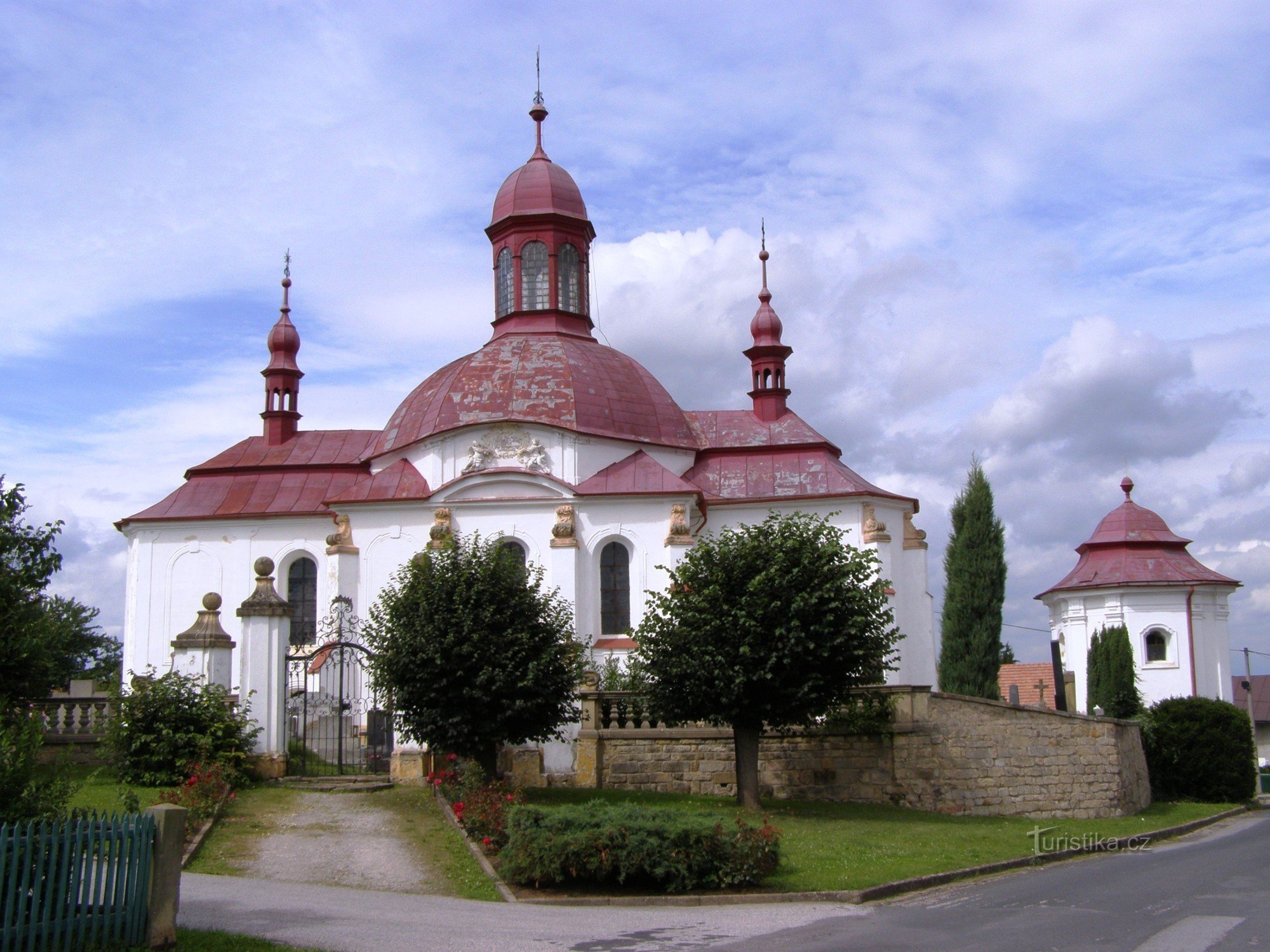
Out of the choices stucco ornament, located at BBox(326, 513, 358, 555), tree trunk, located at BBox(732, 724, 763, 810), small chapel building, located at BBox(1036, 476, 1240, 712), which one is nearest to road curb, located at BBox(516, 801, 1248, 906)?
tree trunk, located at BBox(732, 724, 763, 810)

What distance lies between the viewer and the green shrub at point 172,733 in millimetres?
20688

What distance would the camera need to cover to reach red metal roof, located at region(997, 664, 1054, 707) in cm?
4806

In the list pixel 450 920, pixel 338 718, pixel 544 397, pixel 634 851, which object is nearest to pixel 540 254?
pixel 544 397

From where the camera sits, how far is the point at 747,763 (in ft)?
71.9

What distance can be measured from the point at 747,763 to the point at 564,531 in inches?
385

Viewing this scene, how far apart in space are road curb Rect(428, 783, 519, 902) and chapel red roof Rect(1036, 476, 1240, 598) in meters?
32.7

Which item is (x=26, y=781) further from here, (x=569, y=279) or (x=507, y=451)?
(x=569, y=279)

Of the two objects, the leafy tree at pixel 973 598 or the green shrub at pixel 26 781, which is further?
the leafy tree at pixel 973 598

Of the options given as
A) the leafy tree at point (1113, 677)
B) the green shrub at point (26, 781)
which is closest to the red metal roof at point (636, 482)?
the leafy tree at point (1113, 677)

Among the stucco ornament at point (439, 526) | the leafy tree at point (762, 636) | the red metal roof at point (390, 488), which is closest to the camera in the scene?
the leafy tree at point (762, 636)

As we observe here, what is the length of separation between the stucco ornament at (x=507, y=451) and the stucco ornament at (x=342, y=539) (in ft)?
11.2

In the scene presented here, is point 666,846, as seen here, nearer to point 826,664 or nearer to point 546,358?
point 826,664

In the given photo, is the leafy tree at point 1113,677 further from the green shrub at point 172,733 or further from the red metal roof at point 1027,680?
the green shrub at point 172,733

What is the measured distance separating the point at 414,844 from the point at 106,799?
17.7ft
